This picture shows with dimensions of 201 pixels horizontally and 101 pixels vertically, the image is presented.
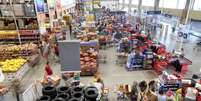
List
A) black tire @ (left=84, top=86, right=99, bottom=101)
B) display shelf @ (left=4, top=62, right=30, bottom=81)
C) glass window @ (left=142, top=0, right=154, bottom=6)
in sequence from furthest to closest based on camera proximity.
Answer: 1. glass window @ (left=142, top=0, right=154, bottom=6)
2. display shelf @ (left=4, top=62, right=30, bottom=81)
3. black tire @ (left=84, top=86, right=99, bottom=101)

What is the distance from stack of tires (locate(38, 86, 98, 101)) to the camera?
4898 mm

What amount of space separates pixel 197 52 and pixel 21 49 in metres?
14.6

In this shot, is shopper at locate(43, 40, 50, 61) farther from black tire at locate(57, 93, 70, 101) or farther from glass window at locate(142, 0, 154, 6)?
glass window at locate(142, 0, 154, 6)

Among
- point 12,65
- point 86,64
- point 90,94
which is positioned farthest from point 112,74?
point 90,94

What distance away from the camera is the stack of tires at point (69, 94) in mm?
4898

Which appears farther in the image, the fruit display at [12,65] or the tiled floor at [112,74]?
the tiled floor at [112,74]

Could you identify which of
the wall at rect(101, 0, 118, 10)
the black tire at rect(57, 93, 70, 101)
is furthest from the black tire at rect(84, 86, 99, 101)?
the wall at rect(101, 0, 118, 10)

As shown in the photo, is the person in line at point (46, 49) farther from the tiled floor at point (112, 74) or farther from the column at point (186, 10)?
the column at point (186, 10)

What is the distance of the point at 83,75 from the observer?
1149 centimetres

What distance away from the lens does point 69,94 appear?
522 centimetres

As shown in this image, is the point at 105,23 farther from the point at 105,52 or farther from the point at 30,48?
the point at 30,48

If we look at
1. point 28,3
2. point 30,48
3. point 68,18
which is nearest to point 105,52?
point 30,48

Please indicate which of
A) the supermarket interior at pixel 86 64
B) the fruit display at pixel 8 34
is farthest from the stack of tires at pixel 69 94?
the fruit display at pixel 8 34

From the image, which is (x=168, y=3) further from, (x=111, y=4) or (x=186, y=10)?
(x=111, y=4)
